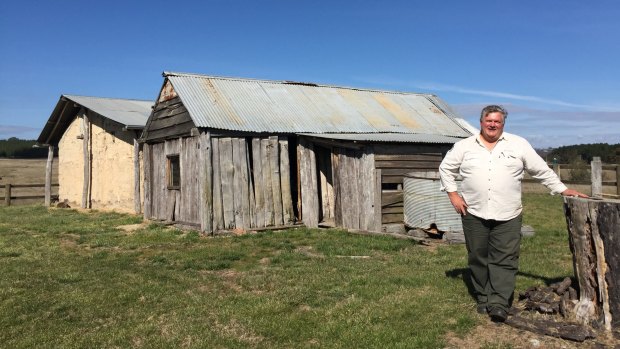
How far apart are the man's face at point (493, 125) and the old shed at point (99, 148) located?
46.9ft

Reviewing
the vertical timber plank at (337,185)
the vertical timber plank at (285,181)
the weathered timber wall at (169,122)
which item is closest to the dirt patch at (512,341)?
the vertical timber plank at (337,185)

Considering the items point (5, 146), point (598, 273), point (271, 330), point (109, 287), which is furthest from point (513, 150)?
point (5, 146)

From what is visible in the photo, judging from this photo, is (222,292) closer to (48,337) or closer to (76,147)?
(48,337)

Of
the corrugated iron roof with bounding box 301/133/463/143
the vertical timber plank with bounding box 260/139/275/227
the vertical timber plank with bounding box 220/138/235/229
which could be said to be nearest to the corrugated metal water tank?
the corrugated iron roof with bounding box 301/133/463/143

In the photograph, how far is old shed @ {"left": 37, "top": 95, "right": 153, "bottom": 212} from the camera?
60.3 feet

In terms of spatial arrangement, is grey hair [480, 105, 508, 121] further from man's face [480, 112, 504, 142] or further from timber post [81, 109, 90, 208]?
timber post [81, 109, 90, 208]

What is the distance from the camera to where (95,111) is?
19000 mm

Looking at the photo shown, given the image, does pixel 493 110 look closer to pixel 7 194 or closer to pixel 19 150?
pixel 7 194

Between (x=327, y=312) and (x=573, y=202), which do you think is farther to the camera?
(x=327, y=312)

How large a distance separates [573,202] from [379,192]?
754 cm

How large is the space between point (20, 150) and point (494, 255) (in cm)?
6152

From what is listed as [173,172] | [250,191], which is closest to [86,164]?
[173,172]

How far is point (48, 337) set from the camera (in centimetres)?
506

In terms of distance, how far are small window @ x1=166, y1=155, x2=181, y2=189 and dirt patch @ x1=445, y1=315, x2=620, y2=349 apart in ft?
37.3
